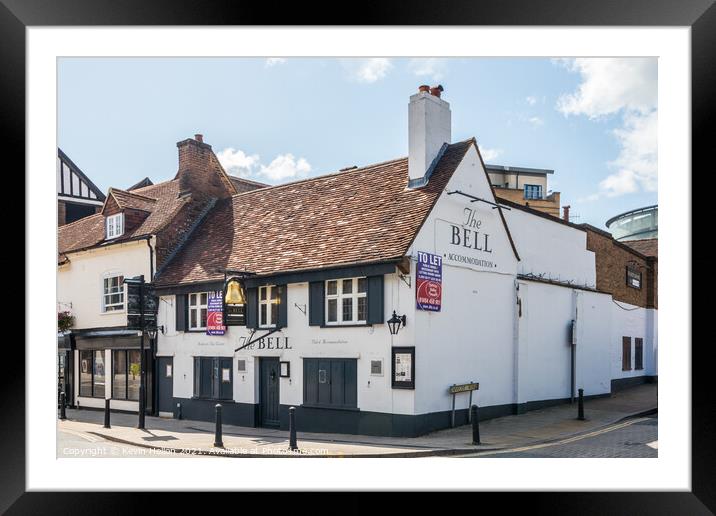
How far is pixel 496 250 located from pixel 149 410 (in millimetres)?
11037

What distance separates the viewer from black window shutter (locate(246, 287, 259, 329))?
16.8 m

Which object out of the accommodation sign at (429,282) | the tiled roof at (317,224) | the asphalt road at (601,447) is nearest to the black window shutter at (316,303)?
the tiled roof at (317,224)

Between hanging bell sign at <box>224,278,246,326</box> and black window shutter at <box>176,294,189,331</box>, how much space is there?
2.34 m

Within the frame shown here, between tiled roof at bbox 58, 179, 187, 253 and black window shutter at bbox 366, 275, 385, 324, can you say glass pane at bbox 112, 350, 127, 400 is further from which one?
black window shutter at bbox 366, 275, 385, 324

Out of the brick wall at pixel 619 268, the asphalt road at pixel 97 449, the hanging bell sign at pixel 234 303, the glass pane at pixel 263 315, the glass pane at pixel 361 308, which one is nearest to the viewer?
the asphalt road at pixel 97 449

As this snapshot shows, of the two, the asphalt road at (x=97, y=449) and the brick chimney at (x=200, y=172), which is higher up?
the brick chimney at (x=200, y=172)

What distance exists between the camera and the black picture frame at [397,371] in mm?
13781

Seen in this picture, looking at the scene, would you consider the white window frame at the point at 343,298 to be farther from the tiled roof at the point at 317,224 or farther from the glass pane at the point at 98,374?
the glass pane at the point at 98,374

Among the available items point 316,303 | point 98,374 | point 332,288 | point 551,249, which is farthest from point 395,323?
point 98,374
